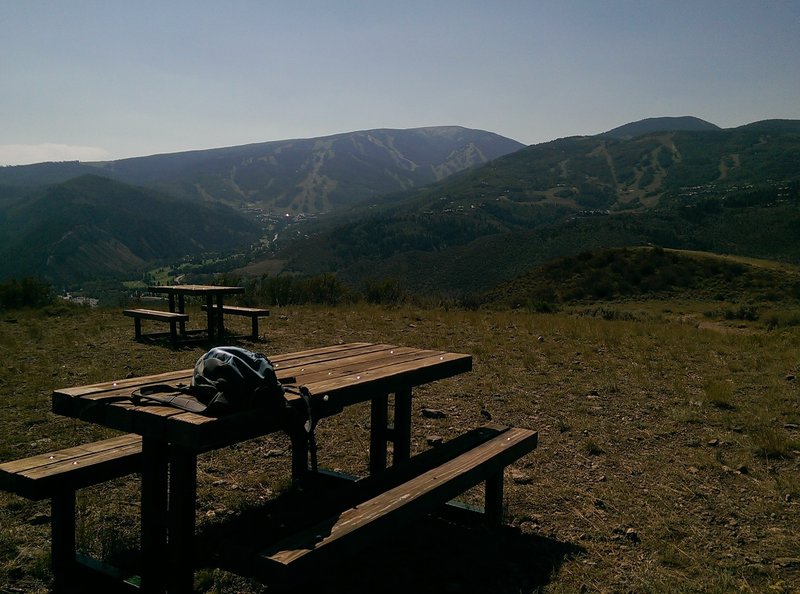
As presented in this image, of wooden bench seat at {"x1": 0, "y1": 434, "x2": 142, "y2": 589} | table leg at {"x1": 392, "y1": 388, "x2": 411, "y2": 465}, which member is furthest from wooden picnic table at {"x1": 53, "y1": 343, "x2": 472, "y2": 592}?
table leg at {"x1": 392, "y1": 388, "x2": 411, "y2": 465}

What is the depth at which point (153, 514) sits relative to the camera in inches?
110

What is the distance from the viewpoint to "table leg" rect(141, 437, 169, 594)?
8.99 feet

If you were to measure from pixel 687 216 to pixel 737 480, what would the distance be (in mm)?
62671

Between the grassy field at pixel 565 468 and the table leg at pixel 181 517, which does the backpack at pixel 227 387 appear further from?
the grassy field at pixel 565 468

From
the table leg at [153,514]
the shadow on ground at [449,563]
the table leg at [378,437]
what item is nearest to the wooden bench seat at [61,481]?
the table leg at [153,514]

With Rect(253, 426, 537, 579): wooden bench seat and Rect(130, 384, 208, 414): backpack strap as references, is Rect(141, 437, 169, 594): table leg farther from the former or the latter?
Rect(253, 426, 537, 579): wooden bench seat

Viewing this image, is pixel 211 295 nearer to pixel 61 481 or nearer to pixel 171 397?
pixel 61 481

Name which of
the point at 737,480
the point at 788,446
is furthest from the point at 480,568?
the point at 788,446

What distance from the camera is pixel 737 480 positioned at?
14.9ft

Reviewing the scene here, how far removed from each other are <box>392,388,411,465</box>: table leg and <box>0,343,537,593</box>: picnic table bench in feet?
1.10

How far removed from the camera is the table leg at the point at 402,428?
415cm

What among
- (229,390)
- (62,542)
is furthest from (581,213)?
(62,542)

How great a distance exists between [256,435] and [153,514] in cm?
59

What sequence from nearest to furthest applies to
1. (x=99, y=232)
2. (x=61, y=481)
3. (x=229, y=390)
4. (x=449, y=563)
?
(x=229, y=390), (x=61, y=481), (x=449, y=563), (x=99, y=232)
